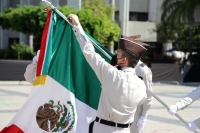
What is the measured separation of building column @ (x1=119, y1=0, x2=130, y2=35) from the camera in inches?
1592

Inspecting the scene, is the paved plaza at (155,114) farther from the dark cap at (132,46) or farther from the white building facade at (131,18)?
the white building facade at (131,18)

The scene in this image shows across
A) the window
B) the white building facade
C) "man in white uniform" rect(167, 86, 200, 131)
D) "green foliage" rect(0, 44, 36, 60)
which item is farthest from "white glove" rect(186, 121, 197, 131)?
the window

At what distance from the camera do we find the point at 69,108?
514 cm

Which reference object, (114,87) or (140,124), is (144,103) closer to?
(140,124)

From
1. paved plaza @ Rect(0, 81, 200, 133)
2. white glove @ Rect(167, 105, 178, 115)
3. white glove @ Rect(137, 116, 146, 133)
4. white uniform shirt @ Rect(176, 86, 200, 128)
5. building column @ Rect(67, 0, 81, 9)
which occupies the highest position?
building column @ Rect(67, 0, 81, 9)

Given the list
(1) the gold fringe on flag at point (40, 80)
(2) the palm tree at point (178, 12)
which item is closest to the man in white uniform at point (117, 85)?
(1) the gold fringe on flag at point (40, 80)

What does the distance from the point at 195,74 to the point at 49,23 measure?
20.7m

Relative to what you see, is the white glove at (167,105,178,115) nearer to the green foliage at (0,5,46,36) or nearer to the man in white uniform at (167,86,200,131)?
the man in white uniform at (167,86,200,131)

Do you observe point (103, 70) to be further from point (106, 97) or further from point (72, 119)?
point (72, 119)

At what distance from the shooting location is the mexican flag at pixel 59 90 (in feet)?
16.5

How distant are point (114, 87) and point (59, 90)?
1614mm

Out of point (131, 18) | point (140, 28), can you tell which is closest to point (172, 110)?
point (140, 28)

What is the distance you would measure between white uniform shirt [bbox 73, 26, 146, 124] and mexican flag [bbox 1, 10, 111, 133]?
1.24 m

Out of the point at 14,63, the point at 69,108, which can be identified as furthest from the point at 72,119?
the point at 14,63
